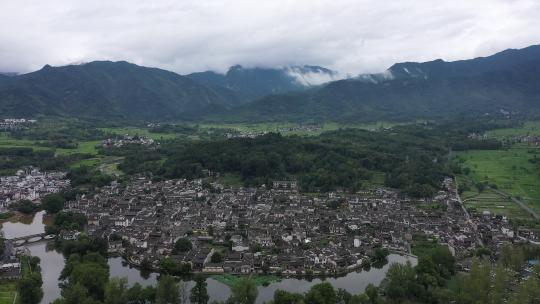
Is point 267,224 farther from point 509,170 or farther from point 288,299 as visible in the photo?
point 509,170

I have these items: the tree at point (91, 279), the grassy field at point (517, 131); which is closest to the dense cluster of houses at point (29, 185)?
the tree at point (91, 279)

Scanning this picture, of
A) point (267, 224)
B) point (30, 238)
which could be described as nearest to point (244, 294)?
point (267, 224)

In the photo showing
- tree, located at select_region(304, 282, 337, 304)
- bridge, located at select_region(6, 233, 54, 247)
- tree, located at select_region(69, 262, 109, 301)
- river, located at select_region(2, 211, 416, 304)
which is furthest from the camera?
bridge, located at select_region(6, 233, 54, 247)

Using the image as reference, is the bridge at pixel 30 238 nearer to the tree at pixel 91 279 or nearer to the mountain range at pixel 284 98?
the tree at pixel 91 279

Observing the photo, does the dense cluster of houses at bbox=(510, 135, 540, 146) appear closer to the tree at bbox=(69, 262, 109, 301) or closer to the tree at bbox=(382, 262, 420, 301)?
the tree at bbox=(382, 262, 420, 301)

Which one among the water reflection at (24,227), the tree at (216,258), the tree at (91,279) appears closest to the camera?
the tree at (91,279)

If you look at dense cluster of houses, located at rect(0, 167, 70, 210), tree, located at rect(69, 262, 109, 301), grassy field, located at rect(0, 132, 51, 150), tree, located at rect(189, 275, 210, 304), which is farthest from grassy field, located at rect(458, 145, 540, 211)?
grassy field, located at rect(0, 132, 51, 150)
